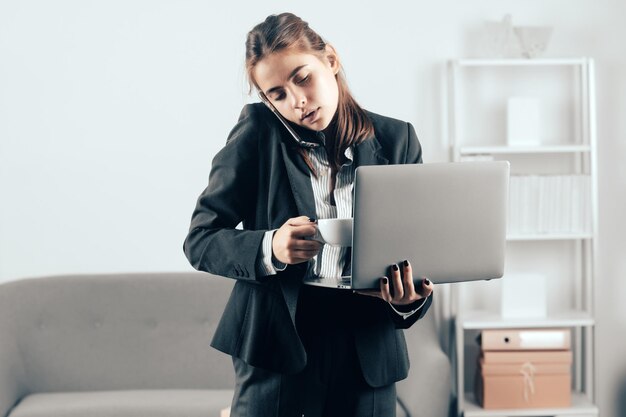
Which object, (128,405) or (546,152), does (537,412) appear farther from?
(128,405)

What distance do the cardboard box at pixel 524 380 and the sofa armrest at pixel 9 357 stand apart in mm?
1783

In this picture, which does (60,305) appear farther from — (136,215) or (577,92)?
(577,92)

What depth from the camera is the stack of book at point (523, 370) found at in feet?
10.8

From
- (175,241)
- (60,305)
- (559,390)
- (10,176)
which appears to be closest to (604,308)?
(559,390)

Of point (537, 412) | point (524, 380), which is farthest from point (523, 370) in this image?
point (537, 412)

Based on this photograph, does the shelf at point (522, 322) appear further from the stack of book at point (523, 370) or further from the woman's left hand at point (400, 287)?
the woman's left hand at point (400, 287)

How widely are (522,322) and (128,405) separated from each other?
1531 mm

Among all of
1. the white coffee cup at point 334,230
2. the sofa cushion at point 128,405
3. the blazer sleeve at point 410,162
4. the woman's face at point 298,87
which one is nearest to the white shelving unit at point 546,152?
the sofa cushion at point 128,405

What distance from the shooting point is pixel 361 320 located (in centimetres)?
136

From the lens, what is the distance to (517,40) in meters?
3.51

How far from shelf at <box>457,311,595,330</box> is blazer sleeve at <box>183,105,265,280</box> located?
7.01 feet

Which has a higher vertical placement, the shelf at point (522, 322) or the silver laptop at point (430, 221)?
the silver laptop at point (430, 221)

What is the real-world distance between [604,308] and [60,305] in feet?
7.47

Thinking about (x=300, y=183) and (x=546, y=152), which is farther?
(x=546, y=152)
